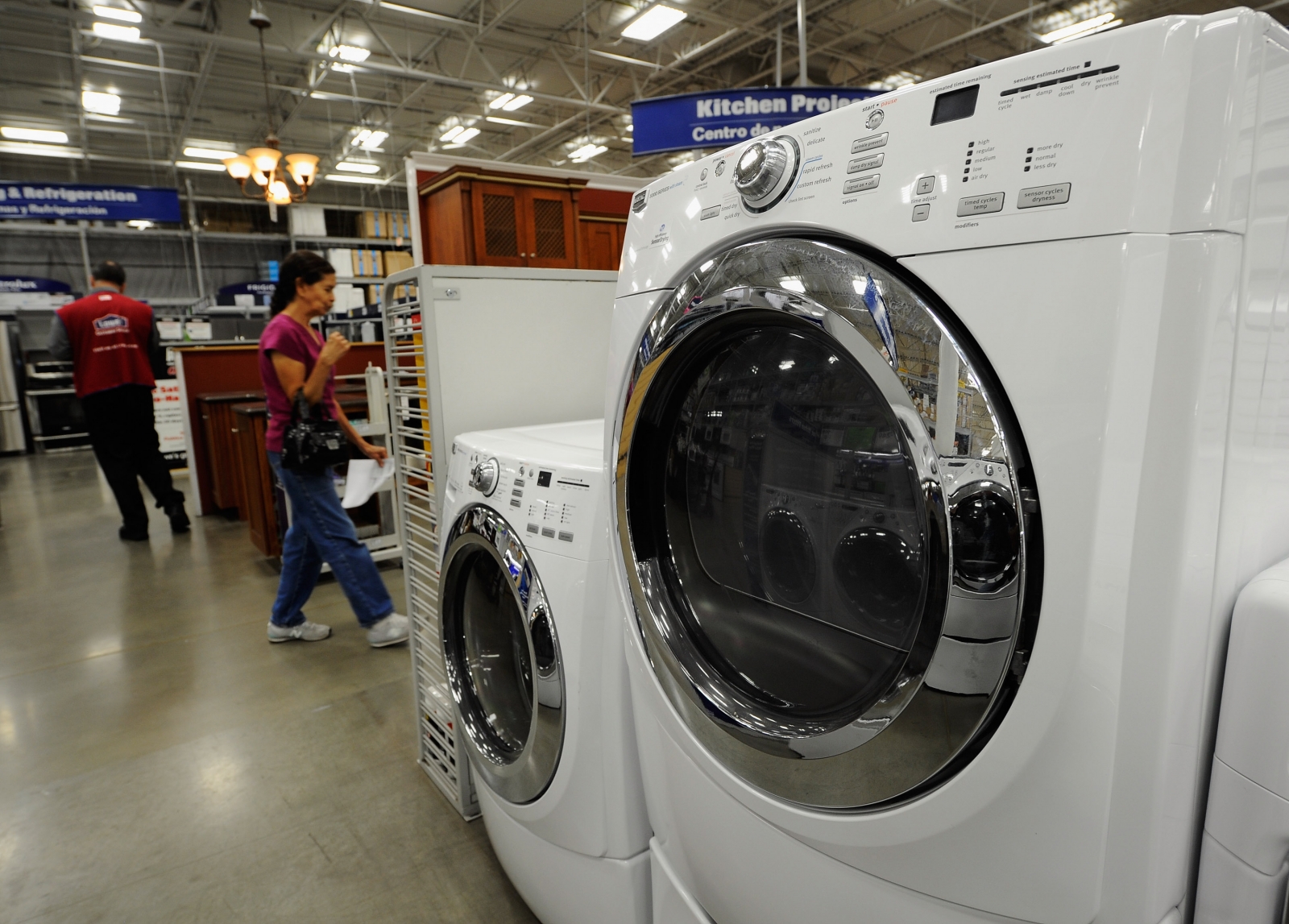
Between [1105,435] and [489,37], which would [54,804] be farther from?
[489,37]

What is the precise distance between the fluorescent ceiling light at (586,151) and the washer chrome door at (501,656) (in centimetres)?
1048

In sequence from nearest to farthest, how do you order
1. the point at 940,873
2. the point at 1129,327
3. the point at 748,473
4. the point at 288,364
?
the point at 1129,327 → the point at 940,873 → the point at 748,473 → the point at 288,364

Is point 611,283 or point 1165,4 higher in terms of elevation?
point 1165,4

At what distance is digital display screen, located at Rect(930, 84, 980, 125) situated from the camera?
22.8 inches

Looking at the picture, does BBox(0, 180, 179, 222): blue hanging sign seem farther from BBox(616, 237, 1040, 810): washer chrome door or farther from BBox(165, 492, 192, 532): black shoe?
BBox(616, 237, 1040, 810): washer chrome door

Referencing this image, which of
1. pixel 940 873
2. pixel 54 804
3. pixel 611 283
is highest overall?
pixel 611 283

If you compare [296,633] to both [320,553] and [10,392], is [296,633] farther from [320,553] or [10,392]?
[10,392]

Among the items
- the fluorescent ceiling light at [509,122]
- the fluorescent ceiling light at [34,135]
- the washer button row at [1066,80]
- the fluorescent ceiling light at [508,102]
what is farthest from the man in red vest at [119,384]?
the fluorescent ceiling light at [34,135]

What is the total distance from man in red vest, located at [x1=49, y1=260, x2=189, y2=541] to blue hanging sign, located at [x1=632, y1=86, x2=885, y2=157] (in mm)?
3497

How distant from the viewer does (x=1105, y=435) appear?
51 cm

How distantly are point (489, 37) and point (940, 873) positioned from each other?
355 inches

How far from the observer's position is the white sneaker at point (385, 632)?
9.19 feet

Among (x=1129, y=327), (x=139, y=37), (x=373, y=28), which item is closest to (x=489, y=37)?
(x=373, y=28)

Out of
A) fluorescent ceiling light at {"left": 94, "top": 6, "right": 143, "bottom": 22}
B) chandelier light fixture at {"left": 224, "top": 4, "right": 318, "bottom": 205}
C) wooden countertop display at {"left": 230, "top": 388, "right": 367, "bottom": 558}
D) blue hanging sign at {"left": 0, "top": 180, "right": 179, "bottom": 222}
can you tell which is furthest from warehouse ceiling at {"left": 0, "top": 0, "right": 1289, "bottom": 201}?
wooden countertop display at {"left": 230, "top": 388, "right": 367, "bottom": 558}
